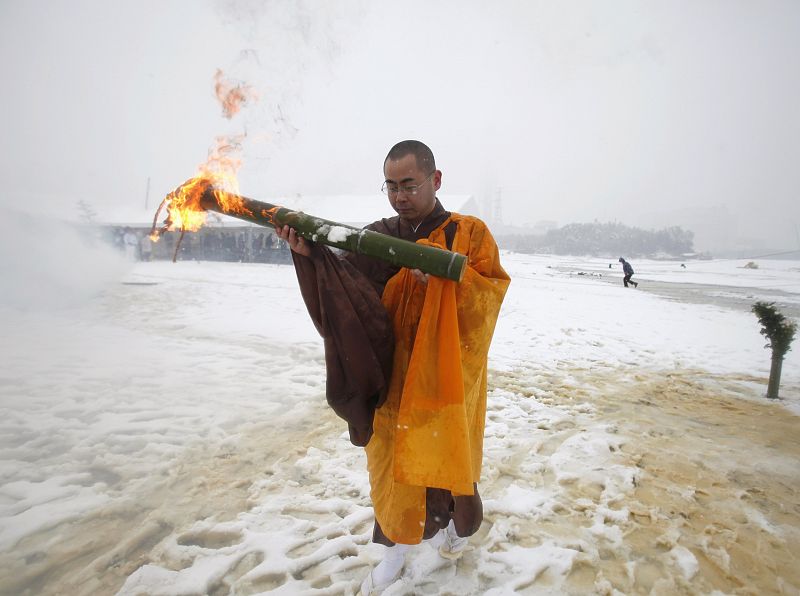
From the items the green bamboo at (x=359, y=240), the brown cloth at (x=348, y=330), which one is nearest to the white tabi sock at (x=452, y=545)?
the brown cloth at (x=348, y=330)

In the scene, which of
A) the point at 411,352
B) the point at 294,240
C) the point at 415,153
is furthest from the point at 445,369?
the point at 415,153

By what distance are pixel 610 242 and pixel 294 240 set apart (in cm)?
6915

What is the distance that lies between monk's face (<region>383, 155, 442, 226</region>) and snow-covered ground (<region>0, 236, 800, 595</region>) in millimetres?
2022

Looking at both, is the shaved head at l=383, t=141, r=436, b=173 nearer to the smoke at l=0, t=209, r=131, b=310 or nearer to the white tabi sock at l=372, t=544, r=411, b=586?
the white tabi sock at l=372, t=544, r=411, b=586

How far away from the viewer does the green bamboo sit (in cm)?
157

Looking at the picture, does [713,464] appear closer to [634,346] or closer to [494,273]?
[494,273]

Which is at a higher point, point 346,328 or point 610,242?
point 610,242

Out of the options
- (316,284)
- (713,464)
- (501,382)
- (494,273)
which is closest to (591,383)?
(501,382)

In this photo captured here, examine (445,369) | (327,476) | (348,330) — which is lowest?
(327,476)

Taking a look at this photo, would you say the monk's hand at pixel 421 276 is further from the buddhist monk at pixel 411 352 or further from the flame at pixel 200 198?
the flame at pixel 200 198

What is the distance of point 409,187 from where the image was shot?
6.31ft

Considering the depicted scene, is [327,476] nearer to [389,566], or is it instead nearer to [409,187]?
[389,566]

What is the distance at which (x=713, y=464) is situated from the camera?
3.38 m

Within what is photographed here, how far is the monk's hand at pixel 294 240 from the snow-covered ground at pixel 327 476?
1800 millimetres
